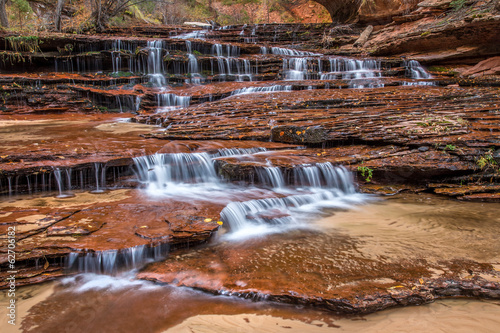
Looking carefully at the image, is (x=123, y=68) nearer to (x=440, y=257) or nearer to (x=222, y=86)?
(x=222, y=86)

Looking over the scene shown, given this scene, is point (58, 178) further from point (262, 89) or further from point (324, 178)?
point (262, 89)

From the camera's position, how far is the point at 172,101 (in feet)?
39.0

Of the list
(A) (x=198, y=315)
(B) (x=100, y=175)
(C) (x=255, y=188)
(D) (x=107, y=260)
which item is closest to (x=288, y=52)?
(C) (x=255, y=188)

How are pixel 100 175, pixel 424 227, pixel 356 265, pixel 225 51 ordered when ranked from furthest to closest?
pixel 225 51, pixel 100 175, pixel 424 227, pixel 356 265

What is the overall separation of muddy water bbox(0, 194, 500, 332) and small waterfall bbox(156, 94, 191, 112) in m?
8.79

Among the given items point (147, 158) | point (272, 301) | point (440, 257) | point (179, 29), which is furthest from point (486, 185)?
point (179, 29)

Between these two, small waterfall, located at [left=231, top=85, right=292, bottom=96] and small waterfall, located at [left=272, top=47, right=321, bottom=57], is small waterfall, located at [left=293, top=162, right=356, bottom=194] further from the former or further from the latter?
small waterfall, located at [left=272, top=47, right=321, bottom=57]

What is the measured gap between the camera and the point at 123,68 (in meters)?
14.4

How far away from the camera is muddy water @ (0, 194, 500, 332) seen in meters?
2.54

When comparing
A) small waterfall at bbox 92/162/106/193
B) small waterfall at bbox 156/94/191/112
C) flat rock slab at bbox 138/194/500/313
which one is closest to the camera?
flat rock slab at bbox 138/194/500/313

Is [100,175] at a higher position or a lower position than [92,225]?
higher

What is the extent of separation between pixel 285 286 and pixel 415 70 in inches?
566

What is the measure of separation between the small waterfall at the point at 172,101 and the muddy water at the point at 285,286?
879 centimetres

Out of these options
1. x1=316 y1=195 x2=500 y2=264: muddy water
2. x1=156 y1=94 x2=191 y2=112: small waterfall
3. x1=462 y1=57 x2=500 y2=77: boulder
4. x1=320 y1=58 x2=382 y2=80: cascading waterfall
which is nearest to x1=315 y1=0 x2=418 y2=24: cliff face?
x1=320 y1=58 x2=382 y2=80: cascading waterfall
